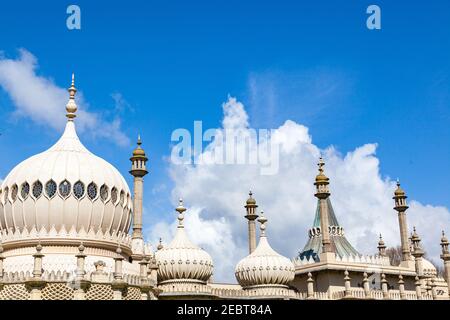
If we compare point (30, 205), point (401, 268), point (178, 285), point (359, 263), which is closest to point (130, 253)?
point (178, 285)

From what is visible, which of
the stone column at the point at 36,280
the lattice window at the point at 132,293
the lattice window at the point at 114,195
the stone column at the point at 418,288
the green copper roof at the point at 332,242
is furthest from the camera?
the green copper roof at the point at 332,242

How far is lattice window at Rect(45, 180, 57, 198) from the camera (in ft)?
89.6

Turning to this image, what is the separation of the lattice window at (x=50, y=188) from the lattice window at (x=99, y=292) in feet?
16.4

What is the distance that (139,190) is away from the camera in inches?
1308

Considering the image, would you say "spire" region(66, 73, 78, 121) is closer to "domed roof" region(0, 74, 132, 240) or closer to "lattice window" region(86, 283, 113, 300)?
"domed roof" region(0, 74, 132, 240)

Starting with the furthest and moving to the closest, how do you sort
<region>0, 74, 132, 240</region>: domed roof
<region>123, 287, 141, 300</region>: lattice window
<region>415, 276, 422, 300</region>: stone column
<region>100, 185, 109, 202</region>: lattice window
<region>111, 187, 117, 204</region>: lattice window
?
<region>415, 276, 422, 300</region>: stone column, <region>111, 187, 117, 204</region>: lattice window, <region>100, 185, 109, 202</region>: lattice window, <region>0, 74, 132, 240</region>: domed roof, <region>123, 287, 141, 300</region>: lattice window

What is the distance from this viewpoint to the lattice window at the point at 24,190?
27641 mm

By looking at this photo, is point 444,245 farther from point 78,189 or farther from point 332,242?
point 78,189

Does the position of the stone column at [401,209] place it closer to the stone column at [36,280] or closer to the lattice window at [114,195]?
the lattice window at [114,195]

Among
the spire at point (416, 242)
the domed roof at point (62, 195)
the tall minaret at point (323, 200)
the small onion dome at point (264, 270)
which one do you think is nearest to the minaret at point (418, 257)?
the spire at point (416, 242)

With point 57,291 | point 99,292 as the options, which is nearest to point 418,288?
point 99,292

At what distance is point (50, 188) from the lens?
2744 centimetres

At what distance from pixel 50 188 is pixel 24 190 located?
1281 millimetres

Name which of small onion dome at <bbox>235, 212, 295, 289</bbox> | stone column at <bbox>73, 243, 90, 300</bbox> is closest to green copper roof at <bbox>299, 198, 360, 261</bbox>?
small onion dome at <bbox>235, 212, 295, 289</bbox>
